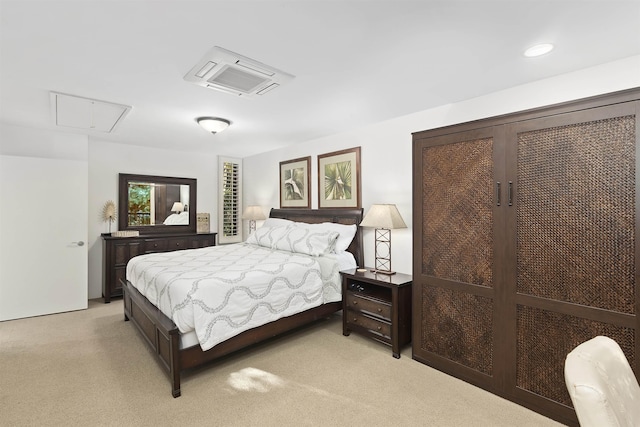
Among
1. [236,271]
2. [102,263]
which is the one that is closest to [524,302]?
[236,271]

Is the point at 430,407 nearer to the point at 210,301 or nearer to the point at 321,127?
the point at 210,301

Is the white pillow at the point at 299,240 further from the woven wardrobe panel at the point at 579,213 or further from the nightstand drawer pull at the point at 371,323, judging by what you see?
the woven wardrobe panel at the point at 579,213

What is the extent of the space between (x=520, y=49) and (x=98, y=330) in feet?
16.0

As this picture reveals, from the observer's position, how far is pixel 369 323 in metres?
3.19

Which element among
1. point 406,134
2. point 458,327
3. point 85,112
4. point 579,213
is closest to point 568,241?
point 579,213

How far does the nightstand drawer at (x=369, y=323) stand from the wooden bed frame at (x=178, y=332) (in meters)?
0.31

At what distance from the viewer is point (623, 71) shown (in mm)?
2230

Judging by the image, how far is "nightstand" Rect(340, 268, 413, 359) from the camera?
9.68 ft

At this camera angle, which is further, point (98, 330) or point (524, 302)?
point (98, 330)

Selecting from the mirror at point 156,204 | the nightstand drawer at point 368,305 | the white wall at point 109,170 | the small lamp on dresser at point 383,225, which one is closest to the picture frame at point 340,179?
the small lamp on dresser at point 383,225

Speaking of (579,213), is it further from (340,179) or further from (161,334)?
(161,334)

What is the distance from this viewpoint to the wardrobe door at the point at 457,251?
7.70 ft

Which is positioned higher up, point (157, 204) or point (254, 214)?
point (157, 204)

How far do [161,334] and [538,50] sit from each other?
357 cm
